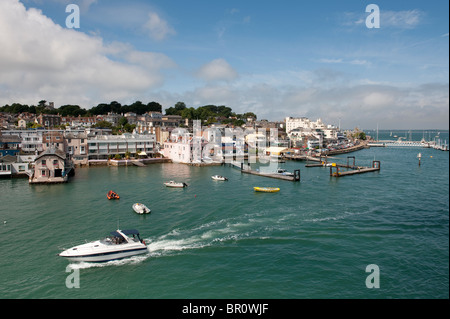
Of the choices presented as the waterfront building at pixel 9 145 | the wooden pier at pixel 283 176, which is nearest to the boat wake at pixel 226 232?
the wooden pier at pixel 283 176

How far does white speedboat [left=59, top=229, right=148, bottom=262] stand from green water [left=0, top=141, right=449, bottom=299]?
1.38 ft

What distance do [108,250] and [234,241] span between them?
756cm

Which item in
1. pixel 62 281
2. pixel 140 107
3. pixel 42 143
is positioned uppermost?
pixel 140 107

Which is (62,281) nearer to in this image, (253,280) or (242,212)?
(253,280)

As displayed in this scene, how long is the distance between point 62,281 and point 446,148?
114m

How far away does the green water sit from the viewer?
13961 mm

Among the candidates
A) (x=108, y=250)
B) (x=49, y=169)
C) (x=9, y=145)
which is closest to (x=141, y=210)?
(x=108, y=250)

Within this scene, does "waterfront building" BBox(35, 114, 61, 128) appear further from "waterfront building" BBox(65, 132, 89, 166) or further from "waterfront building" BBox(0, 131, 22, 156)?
"waterfront building" BBox(0, 131, 22, 156)

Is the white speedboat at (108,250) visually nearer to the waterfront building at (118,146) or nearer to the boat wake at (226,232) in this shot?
the boat wake at (226,232)

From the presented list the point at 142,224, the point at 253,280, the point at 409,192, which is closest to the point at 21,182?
the point at 142,224

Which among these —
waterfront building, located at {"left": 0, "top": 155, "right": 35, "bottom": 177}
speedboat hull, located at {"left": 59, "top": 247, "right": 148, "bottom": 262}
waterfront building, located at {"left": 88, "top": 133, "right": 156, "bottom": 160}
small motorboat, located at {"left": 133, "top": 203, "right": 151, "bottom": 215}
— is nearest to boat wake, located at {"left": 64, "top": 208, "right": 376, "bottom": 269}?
speedboat hull, located at {"left": 59, "top": 247, "right": 148, "bottom": 262}

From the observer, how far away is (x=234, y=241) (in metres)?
19.0

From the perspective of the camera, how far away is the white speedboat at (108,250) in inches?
627
